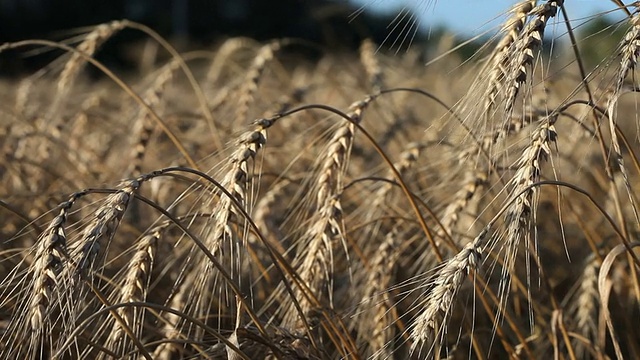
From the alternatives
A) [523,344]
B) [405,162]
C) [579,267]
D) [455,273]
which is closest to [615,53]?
[455,273]

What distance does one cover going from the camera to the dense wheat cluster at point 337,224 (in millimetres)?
1059

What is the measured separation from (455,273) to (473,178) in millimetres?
641

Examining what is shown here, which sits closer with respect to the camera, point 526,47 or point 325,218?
point 526,47

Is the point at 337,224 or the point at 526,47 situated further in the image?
the point at 337,224

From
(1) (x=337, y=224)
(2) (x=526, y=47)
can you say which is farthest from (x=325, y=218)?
(2) (x=526, y=47)

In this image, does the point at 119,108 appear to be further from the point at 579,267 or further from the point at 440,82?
the point at 579,267

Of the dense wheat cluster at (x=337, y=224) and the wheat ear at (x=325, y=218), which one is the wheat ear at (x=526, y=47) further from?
the wheat ear at (x=325, y=218)

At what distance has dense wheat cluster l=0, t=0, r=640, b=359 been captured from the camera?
1.06 meters

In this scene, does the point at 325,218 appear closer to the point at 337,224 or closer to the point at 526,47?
the point at 337,224

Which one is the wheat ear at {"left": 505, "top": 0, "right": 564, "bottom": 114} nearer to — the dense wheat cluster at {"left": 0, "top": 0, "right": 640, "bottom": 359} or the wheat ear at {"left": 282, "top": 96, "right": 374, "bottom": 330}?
the dense wheat cluster at {"left": 0, "top": 0, "right": 640, "bottom": 359}

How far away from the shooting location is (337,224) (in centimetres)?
138

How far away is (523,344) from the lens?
1.36 m

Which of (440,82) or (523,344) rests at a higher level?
(440,82)

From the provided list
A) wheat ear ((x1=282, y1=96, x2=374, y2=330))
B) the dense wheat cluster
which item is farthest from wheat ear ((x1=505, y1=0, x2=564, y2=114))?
wheat ear ((x1=282, y1=96, x2=374, y2=330))
